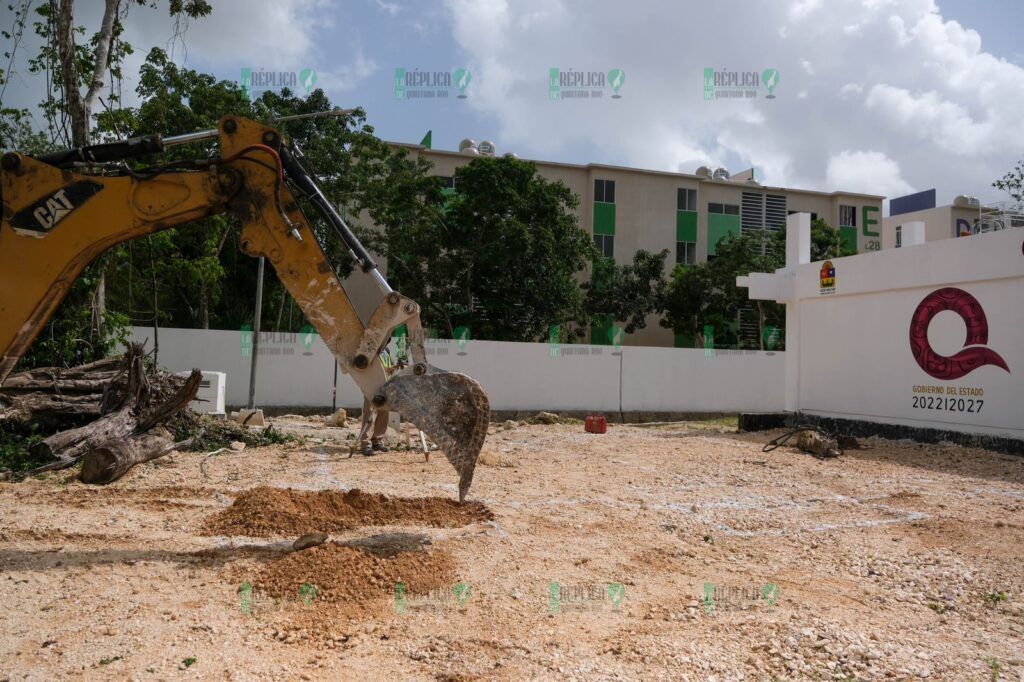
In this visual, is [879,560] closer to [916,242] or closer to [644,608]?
[644,608]

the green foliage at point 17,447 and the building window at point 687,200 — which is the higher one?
the building window at point 687,200

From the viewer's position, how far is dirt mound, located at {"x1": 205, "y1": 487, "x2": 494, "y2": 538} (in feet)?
19.9

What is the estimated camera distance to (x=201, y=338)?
17.4 meters

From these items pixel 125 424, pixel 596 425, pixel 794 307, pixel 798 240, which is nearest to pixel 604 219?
pixel 798 240

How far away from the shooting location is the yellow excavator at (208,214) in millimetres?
5129

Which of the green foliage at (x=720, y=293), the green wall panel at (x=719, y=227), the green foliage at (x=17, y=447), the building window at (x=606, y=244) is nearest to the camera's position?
the green foliage at (x=17, y=447)

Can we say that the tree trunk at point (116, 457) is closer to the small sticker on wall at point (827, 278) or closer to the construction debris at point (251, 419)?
the construction debris at point (251, 419)

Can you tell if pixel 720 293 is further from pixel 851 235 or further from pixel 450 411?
pixel 450 411

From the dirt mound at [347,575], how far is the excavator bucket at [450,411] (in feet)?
1.83

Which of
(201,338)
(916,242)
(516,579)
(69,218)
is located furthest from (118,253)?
(916,242)

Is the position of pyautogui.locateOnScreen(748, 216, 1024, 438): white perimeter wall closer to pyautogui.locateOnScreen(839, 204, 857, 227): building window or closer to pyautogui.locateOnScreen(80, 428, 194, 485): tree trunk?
pyautogui.locateOnScreen(80, 428, 194, 485): tree trunk

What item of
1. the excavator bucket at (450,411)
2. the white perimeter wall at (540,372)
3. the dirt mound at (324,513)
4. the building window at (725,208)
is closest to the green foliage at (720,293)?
the building window at (725,208)

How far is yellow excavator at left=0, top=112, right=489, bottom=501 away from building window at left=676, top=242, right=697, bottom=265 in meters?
31.4

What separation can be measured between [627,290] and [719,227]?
7.55 m
